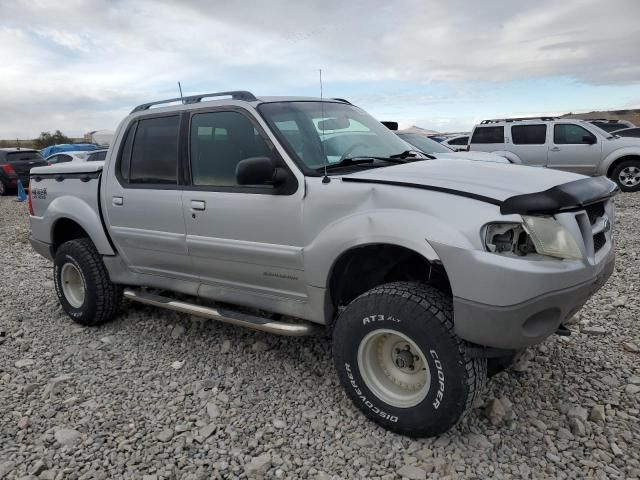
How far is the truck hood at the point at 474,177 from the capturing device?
2574mm

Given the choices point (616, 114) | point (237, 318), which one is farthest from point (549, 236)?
point (616, 114)

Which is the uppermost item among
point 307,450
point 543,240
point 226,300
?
point 543,240

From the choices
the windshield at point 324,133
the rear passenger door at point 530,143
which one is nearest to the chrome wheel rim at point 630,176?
the rear passenger door at point 530,143

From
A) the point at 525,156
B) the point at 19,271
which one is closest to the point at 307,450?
the point at 19,271

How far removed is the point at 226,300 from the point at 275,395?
772 mm

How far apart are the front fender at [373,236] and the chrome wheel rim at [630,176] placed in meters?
11.2

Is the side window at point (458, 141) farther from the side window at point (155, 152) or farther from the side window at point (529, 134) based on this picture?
the side window at point (155, 152)

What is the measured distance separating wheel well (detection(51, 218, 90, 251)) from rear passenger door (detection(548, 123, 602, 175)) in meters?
10.8

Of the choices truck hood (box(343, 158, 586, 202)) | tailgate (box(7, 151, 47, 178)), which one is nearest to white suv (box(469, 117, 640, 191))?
truck hood (box(343, 158, 586, 202))

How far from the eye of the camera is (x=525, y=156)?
41.3 ft

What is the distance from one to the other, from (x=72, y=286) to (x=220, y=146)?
2311 mm

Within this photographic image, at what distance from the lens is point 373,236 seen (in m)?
2.74

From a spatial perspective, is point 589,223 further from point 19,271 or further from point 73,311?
point 19,271

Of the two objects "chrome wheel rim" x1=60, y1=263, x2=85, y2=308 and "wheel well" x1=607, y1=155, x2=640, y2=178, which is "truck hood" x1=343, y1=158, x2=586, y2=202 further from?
"wheel well" x1=607, y1=155, x2=640, y2=178
